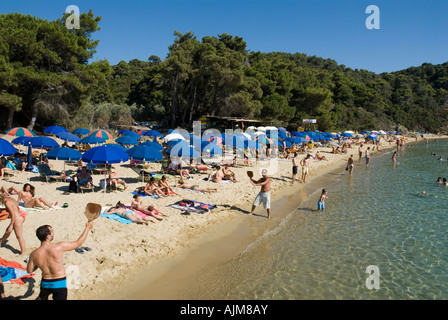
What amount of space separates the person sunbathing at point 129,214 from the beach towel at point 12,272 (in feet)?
9.18

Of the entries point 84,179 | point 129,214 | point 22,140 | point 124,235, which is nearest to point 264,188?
point 129,214

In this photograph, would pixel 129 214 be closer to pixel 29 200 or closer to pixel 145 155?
pixel 29 200

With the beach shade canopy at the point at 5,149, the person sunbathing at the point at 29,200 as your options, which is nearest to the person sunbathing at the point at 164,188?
the person sunbathing at the point at 29,200

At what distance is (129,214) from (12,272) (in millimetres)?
3100

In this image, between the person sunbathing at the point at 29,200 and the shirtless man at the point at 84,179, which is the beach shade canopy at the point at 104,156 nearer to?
the shirtless man at the point at 84,179

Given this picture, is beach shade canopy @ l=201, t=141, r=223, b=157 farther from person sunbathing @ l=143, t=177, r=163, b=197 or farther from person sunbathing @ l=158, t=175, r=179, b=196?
person sunbathing @ l=143, t=177, r=163, b=197

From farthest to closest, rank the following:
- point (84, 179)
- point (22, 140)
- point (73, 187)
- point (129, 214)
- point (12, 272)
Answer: point (22, 140)
point (84, 179)
point (73, 187)
point (129, 214)
point (12, 272)

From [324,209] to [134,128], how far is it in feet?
70.0

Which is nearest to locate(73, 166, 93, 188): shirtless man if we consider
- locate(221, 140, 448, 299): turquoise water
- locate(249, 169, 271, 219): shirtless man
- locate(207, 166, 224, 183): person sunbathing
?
locate(207, 166, 224, 183): person sunbathing

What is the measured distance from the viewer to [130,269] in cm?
571

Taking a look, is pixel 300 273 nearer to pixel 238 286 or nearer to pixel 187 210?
pixel 238 286

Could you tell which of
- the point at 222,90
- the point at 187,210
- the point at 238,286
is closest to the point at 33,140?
the point at 187,210

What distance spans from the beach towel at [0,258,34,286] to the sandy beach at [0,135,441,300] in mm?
94

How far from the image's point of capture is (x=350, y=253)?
7262mm
